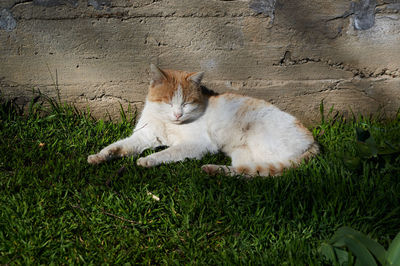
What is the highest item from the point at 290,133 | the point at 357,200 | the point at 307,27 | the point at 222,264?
the point at 307,27

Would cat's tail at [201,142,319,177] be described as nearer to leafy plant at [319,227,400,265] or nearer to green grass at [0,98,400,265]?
green grass at [0,98,400,265]

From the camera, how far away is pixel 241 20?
3.09 meters

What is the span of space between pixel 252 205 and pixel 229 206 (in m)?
0.16

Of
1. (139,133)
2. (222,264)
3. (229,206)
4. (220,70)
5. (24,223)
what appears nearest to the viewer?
(222,264)

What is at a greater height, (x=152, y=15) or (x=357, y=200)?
(x=152, y=15)

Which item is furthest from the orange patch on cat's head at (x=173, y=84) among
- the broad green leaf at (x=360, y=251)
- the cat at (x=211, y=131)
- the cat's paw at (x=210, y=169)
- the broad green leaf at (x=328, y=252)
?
the broad green leaf at (x=360, y=251)

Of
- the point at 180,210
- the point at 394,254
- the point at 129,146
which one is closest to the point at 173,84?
the point at 129,146

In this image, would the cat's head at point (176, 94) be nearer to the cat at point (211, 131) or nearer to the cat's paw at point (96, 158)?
the cat at point (211, 131)

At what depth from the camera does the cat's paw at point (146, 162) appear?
8.86 ft

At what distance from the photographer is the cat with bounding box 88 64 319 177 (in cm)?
265

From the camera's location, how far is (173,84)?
2957 millimetres

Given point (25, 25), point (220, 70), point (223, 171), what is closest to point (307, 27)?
point (220, 70)

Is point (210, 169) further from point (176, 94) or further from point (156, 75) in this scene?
point (156, 75)

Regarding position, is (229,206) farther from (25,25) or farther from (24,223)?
(25,25)
